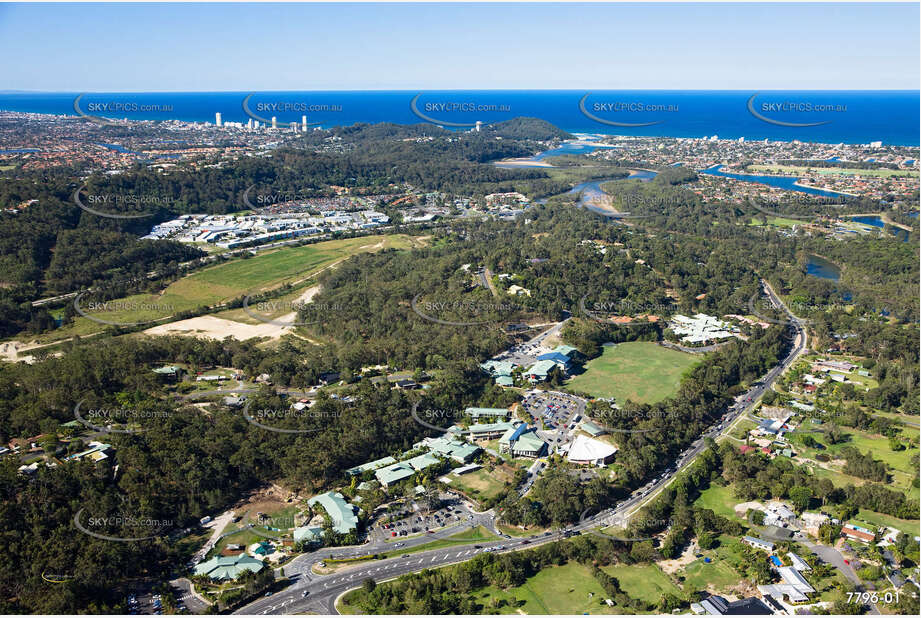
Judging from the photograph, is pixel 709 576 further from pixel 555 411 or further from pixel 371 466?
pixel 371 466

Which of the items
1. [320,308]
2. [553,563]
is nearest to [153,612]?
[553,563]

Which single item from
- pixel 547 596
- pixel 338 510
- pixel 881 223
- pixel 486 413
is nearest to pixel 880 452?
pixel 486 413

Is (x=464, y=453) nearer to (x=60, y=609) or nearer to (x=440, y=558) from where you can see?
(x=440, y=558)

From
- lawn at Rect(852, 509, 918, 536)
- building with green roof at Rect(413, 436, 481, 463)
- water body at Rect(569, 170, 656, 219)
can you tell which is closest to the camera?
lawn at Rect(852, 509, 918, 536)

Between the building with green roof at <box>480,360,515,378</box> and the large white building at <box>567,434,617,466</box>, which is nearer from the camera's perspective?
the large white building at <box>567,434,617,466</box>

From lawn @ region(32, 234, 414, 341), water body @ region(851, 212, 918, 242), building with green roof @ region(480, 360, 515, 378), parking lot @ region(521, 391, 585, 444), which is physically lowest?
parking lot @ region(521, 391, 585, 444)

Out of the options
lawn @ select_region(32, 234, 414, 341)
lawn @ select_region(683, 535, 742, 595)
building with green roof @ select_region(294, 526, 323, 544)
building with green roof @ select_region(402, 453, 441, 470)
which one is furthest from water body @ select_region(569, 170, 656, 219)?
Result: building with green roof @ select_region(294, 526, 323, 544)

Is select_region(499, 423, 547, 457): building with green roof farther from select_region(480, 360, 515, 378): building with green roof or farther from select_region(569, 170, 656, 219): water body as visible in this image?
select_region(569, 170, 656, 219): water body
